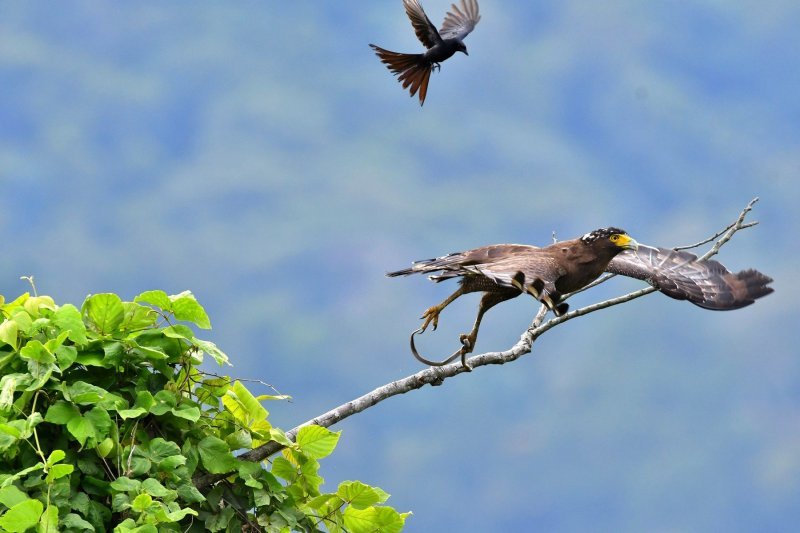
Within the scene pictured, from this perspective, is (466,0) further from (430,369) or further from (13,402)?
(13,402)

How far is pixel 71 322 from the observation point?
310cm

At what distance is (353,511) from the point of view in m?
3.60

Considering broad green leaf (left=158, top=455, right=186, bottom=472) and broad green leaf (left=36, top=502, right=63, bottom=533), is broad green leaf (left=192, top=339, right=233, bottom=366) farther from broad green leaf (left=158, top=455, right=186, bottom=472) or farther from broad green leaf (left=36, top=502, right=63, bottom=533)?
broad green leaf (left=36, top=502, right=63, bottom=533)

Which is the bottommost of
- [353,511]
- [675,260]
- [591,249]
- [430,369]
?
[353,511]

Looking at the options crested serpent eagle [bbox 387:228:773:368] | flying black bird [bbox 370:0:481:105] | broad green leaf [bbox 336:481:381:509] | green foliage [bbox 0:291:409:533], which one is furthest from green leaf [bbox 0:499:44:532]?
flying black bird [bbox 370:0:481:105]

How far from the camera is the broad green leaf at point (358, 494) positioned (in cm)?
359

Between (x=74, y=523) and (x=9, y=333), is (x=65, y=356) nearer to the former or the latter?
(x=9, y=333)

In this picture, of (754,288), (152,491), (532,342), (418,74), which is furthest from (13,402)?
(418,74)

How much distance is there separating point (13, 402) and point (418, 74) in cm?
373

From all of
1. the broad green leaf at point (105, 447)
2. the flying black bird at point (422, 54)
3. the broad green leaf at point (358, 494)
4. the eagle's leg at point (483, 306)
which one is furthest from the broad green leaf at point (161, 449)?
the flying black bird at point (422, 54)

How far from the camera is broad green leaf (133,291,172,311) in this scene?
3256mm

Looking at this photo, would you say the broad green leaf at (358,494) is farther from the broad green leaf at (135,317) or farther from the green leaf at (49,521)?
the green leaf at (49,521)

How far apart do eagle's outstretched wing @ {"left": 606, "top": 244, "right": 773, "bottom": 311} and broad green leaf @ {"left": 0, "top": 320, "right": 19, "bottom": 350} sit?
301cm

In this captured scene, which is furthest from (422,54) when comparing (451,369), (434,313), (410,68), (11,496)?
(11,496)
